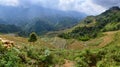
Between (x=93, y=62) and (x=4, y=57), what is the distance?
3039 centimetres

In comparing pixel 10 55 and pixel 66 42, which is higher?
pixel 10 55

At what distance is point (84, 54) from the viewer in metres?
53.0

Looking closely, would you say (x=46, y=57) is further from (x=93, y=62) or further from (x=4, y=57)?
(x=93, y=62)

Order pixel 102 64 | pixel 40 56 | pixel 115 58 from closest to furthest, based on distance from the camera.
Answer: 1. pixel 40 56
2. pixel 102 64
3. pixel 115 58

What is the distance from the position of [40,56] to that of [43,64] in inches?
35.0

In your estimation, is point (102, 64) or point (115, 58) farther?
point (115, 58)

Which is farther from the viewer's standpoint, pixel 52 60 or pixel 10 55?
pixel 52 60

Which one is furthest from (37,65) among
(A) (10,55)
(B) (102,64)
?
(B) (102,64)

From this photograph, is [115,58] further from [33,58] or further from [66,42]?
[66,42]

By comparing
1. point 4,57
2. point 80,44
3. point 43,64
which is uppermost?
point 4,57

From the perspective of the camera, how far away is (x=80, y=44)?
133m

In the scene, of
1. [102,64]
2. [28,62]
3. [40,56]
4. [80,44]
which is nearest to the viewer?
[28,62]

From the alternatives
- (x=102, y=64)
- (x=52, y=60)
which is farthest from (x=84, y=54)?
(x=52, y=60)

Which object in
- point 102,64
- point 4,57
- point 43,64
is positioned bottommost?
point 102,64
